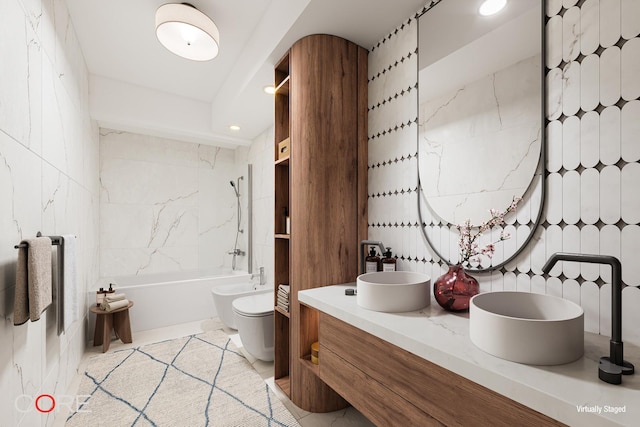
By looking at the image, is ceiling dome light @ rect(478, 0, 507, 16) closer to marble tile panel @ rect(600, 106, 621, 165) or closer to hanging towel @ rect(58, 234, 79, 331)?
marble tile panel @ rect(600, 106, 621, 165)

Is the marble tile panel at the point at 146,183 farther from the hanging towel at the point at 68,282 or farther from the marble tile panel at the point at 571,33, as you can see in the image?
the marble tile panel at the point at 571,33

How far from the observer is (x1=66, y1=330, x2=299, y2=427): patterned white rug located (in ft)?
5.54

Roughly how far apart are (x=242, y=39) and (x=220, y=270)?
308 centimetres

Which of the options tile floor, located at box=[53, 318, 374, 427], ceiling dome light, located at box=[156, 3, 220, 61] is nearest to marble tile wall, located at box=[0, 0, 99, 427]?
tile floor, located at box=[53, 318, 374, 427]

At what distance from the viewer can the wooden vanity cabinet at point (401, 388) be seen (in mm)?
742

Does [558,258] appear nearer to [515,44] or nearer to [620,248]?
[620,248]

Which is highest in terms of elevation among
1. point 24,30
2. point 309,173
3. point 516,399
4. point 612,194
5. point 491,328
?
point 24,30

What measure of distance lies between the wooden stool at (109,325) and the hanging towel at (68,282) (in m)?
1.14

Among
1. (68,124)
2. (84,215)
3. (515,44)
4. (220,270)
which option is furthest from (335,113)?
(220,270)

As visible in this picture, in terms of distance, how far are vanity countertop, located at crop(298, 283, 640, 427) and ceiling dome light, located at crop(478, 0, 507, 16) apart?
1.28 m

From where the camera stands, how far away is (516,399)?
684 mm

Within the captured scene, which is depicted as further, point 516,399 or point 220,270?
point 220,270

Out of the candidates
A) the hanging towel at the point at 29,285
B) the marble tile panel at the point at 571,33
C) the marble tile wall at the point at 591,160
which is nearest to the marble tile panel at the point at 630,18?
the marble tile wall at the point at 591,160

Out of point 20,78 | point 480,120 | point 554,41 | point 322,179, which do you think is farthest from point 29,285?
point 554,41
